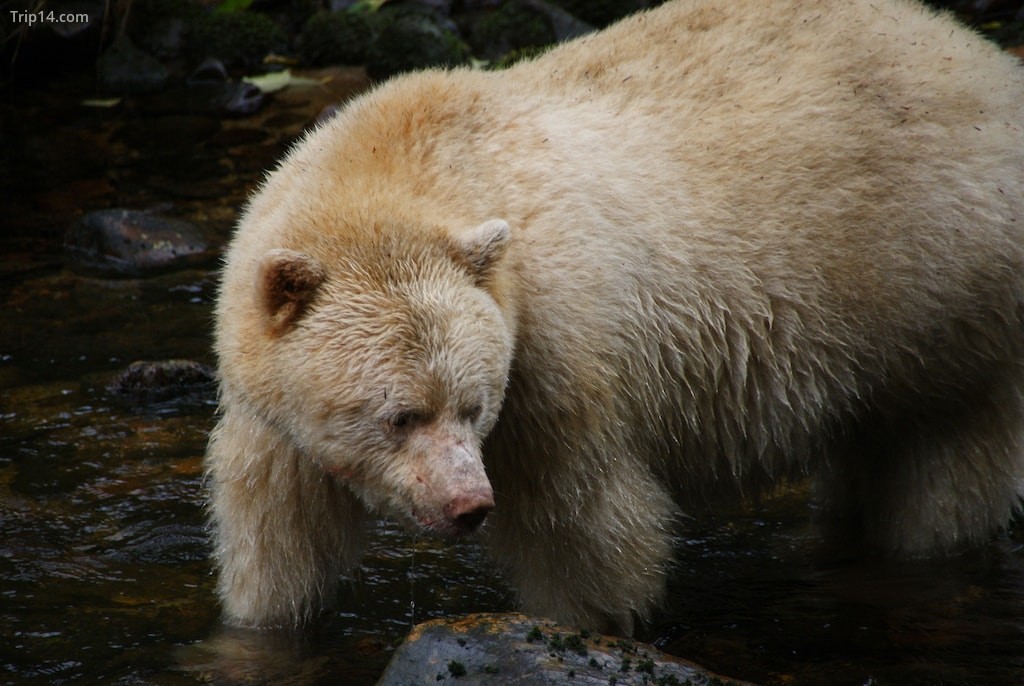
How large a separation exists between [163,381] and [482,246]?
16.1ft

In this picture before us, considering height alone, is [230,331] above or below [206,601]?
above

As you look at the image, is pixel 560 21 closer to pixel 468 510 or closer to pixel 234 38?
pixel 234 38

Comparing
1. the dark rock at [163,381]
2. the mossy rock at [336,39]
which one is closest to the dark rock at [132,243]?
the dark rock at [163,381]

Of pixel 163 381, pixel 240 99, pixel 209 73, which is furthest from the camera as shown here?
pixel 209 73

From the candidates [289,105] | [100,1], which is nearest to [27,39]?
[100,1]

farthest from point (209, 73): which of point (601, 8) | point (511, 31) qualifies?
point (601, 8)

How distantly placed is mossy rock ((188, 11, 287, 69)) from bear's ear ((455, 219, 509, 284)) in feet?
42.6

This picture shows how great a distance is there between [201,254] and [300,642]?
20.4 feet

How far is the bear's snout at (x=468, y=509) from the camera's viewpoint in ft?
14.9

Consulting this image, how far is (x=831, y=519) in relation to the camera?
7812 mm

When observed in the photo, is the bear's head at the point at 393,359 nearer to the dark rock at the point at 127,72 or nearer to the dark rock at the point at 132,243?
the dark rock at the point at 132,243

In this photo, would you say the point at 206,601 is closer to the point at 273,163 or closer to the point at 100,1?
the point at 273,163

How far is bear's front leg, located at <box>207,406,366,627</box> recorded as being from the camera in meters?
5.46

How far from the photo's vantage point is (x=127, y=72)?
1609 centimetres
